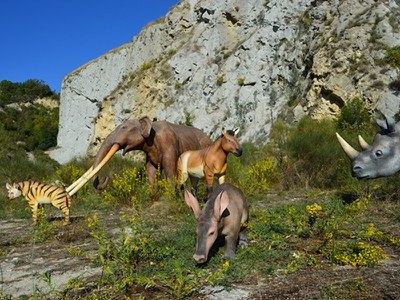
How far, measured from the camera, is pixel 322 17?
19156mm

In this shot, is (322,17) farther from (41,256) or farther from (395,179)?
(41,256)

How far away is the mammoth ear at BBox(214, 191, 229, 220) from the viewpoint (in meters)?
3.76

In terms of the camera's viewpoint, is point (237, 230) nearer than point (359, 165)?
Yes

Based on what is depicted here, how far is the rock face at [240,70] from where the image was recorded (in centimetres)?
1588

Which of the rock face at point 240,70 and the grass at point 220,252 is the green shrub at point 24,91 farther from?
the grass at point 220,252

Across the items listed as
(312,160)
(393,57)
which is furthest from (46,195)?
(393,57)

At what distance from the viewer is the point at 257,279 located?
3.39 metres

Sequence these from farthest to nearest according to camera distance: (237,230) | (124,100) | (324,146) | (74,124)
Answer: (74,124) < (124,100) < (324,146) < (237,230)

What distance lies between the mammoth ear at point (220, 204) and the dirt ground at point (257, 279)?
690 millimetres

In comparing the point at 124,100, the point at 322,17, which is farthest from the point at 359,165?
the point at 124,100

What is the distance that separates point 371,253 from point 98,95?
32.3 meters

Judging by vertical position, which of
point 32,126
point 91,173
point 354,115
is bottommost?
point 91,173

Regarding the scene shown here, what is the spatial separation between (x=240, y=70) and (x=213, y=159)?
16.8 m

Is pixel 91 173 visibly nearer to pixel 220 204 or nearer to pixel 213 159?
pixel 213 159
